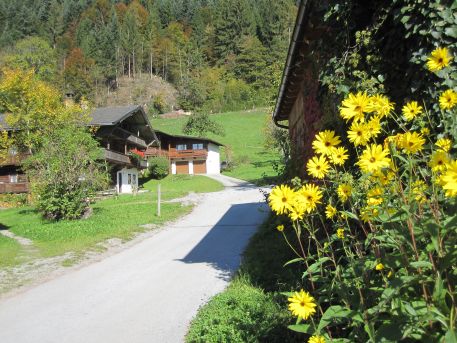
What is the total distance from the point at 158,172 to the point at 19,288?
3877 cm

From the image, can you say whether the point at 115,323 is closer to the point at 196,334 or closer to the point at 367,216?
the point at 196,334

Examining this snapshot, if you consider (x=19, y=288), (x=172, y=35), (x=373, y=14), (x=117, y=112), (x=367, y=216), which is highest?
(x=172, y=35)

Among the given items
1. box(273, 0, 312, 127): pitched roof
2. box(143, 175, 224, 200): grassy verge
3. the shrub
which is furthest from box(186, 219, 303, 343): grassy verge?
box(143, 175, 224, 200): grassy verge

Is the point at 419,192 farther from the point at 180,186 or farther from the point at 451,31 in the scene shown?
the point at 180,186

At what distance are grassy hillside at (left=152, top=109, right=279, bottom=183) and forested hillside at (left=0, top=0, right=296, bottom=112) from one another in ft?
30.6

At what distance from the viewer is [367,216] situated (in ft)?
7.27

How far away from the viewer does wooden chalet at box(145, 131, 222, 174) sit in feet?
176

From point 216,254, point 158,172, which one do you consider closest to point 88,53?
point 158,172

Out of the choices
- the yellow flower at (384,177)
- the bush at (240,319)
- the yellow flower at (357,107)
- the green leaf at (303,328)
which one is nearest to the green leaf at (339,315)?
the green leaf at (303,328)

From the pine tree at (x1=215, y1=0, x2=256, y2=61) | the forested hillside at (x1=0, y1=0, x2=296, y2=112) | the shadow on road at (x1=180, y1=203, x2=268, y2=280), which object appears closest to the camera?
the shadow on road at (x1=180, y1=203, x2=268, y2=280)


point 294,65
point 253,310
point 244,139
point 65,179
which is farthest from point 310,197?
point 244,139

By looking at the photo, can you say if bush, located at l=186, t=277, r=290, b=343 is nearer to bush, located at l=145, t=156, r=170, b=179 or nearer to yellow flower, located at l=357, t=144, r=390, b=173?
yellow flower, located at l=357, t=144, r=390, b=173

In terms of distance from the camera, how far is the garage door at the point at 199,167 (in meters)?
54.9

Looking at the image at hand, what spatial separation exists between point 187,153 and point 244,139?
41.9 ft
